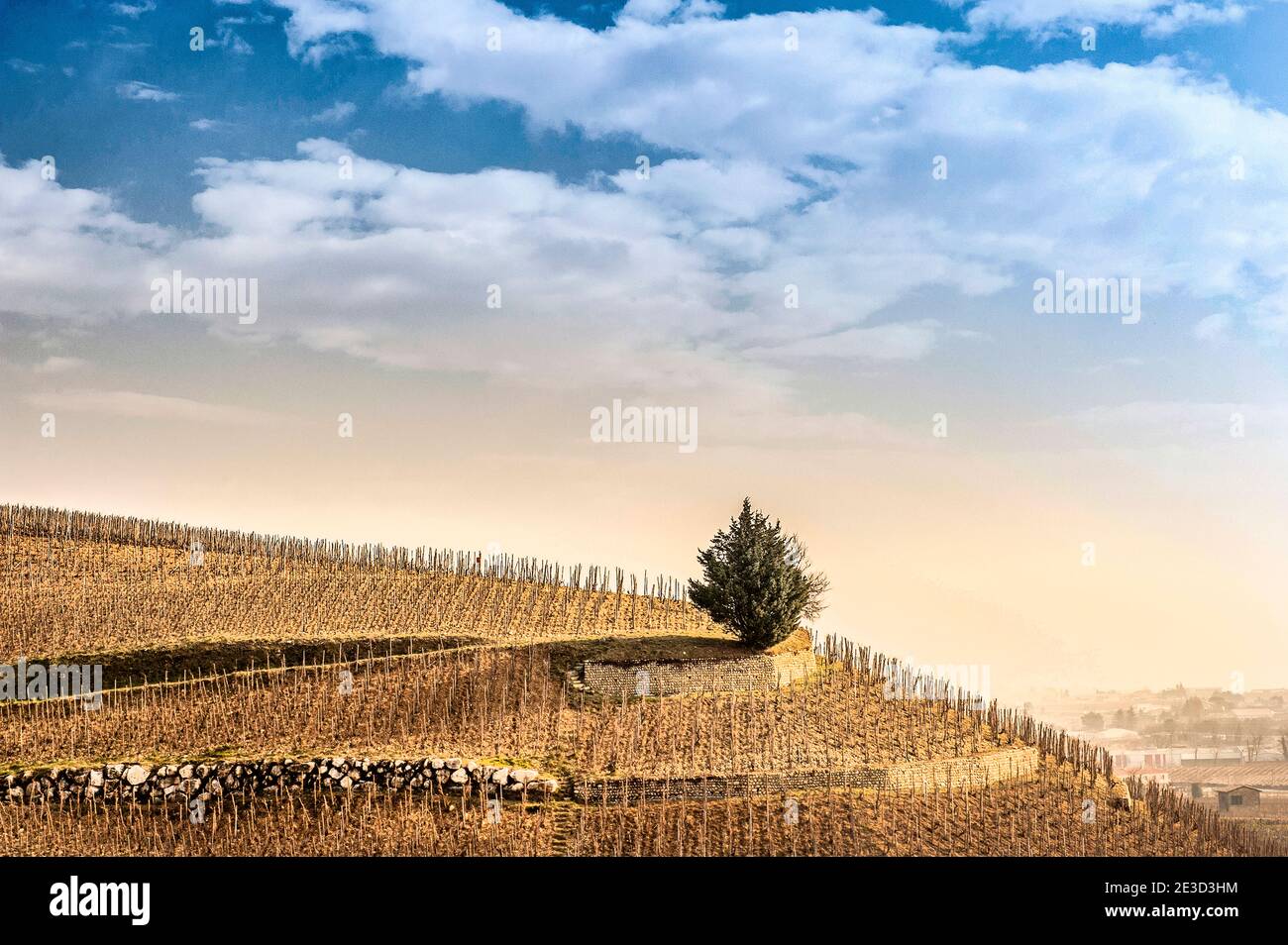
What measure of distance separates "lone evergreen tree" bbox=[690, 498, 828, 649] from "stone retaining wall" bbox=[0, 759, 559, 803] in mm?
6504

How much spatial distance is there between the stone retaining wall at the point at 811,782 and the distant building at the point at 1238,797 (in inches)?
263

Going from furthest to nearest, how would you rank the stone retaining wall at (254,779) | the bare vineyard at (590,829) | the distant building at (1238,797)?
the distant building at (1238,797) → the stone retaining wall at (254,779) → the bare vineyard at (590,829)

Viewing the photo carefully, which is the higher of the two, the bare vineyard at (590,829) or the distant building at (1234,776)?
the bare vineyard at (590,829)

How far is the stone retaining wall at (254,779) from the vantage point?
18.7 metres

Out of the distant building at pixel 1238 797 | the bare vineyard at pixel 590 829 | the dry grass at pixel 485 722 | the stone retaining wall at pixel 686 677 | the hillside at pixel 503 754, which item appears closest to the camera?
the bare vineyard at pixel 590 829

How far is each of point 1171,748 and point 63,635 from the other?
85.2 feet

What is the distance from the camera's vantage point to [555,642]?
953 inches

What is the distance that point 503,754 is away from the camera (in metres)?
19.8

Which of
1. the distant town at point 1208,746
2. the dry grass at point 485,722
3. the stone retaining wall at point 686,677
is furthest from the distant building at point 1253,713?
the stone retaining wall at point 686,677

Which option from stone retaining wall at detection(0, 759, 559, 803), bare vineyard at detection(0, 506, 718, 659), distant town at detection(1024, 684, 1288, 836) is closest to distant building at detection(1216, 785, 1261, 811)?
distant town at detection(1024, 684, 1288, 836)

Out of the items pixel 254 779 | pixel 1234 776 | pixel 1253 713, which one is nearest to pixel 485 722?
pixel 254 779

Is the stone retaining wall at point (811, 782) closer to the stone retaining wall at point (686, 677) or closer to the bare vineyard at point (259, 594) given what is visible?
the stone retaining wall at point (686, 677)
